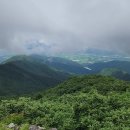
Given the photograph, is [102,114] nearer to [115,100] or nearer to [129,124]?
[129,124]

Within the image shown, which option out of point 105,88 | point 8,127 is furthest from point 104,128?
point 105,88

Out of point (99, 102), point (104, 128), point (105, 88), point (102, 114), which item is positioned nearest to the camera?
point (104, 128)

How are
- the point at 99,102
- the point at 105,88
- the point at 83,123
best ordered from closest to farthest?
the point at 83,123
the point at 99,102
the point at 105,88

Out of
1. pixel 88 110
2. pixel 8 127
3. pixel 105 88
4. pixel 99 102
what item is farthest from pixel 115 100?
pixel 105 88

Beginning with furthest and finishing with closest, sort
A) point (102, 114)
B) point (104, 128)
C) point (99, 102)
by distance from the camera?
point (99, 102)
point (102, 114)
point (104, 128)

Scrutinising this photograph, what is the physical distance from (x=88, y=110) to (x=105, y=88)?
82.8m

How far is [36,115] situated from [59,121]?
21.8ft

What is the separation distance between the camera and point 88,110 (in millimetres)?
64125

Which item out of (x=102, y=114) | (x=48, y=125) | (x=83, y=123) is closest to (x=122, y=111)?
(x=102, y=114)

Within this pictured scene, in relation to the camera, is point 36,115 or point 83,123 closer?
point 83,123

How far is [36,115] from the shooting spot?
6512 cm

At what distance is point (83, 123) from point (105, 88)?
89.0 metres

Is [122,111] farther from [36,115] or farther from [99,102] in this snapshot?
[36,115]

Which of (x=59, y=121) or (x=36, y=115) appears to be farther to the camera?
(x=36, y=115)
